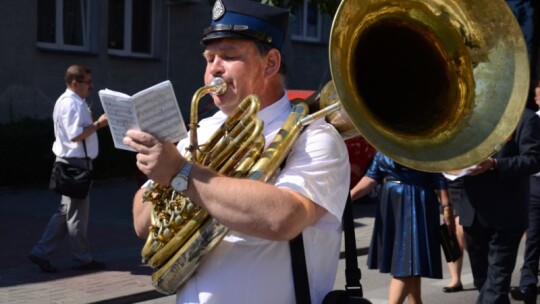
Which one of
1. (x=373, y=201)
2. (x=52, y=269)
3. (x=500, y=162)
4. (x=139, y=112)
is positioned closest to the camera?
(x=139, y=112)

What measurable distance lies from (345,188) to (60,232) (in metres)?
5.69

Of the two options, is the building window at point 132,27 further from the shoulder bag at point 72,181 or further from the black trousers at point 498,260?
the black trousers at point 498,260

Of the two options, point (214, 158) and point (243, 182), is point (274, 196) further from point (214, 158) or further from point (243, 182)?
point (214, 158)

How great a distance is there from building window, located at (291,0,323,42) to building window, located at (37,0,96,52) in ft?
17.8

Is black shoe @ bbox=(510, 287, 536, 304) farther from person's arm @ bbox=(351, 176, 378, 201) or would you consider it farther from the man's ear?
the man's ear

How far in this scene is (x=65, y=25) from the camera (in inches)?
613

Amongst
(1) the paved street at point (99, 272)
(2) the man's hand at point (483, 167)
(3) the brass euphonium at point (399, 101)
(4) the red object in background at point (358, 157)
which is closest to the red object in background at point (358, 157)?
(4) the red object in background at point (358, 157)

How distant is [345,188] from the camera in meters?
2.68

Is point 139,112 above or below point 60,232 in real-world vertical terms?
above

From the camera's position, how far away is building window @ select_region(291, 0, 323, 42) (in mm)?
20094

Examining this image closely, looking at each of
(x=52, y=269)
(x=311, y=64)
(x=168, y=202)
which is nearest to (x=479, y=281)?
(x=52, y=269)

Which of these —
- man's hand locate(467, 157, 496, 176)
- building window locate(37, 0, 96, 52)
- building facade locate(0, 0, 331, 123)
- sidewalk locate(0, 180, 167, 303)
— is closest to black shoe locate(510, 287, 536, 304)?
man's hand locate(467, 157, 496, 176)

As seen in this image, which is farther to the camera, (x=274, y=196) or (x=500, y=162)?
(x=500, y=162)

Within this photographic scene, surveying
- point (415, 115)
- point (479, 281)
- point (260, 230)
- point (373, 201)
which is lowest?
point (373, 201)
